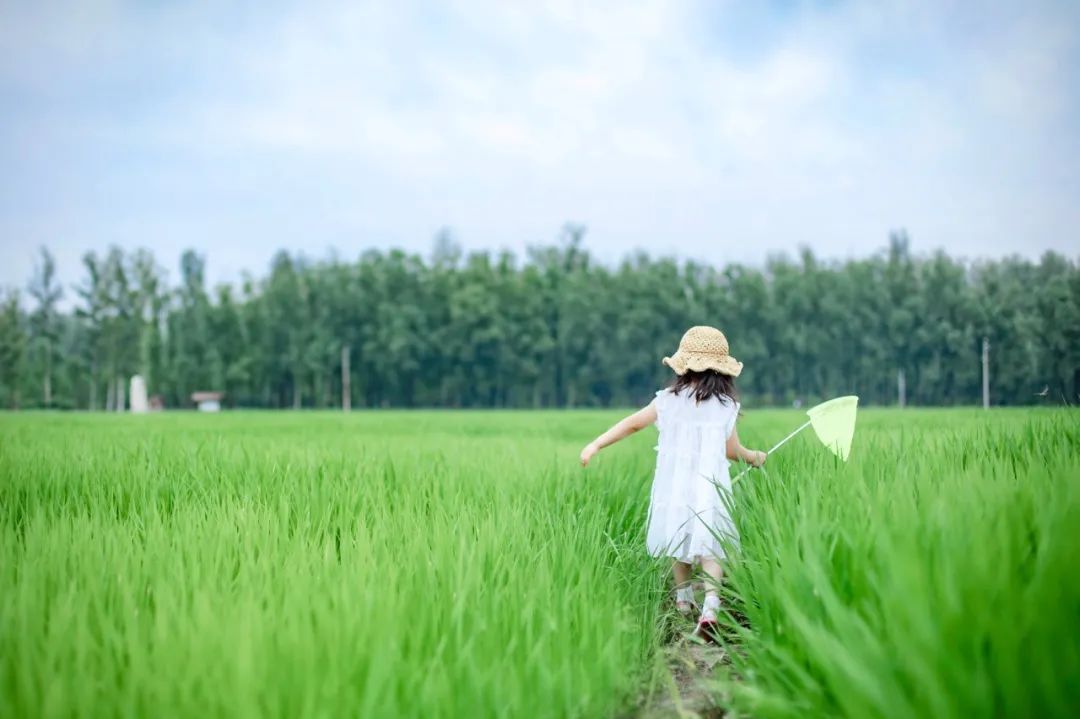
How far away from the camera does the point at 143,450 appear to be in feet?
19.2

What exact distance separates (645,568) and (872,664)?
2059 millimetres

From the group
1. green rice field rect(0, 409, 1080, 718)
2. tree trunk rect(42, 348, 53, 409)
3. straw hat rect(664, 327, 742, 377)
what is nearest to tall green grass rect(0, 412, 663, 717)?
green rice field rect(0, 409, 1080, 718)

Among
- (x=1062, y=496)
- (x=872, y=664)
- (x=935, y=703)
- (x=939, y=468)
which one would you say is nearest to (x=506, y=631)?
(x=872, y=664)

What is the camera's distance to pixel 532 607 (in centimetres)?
233

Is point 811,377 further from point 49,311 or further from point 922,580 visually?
point 922,580

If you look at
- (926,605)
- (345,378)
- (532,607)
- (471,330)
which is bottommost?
(532,607)

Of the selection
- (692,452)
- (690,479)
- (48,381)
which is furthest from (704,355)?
(48,381)

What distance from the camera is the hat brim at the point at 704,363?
3.72 metres

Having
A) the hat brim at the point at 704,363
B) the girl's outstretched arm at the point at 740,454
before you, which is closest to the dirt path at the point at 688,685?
the girl's outstretched arm at the point at 740,454

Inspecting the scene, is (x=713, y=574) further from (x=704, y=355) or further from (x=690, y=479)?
(x=704, y=355)

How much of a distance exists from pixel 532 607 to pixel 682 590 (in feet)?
5.17

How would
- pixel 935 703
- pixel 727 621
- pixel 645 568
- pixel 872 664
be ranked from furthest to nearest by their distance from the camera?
pixel 645 568
pixel 727 621
pixel 872 664
pixel 935 703

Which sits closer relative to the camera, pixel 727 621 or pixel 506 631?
pixel 506 631

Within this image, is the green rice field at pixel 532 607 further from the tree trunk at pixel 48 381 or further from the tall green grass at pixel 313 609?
the tree trunk at pixel 48 381
